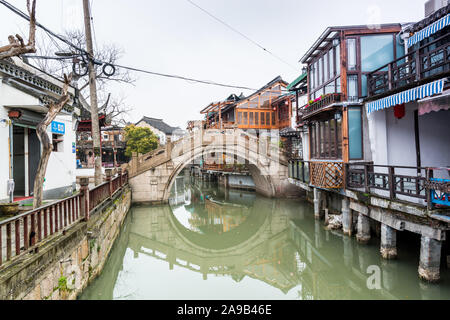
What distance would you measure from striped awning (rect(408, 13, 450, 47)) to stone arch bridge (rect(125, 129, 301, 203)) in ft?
28.2

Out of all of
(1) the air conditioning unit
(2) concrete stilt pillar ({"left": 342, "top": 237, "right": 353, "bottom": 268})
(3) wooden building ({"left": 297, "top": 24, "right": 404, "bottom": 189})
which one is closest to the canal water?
(2) concrete stilt pillar ({"left": 342, "top": 237, "right": 353, "bottom": 268})

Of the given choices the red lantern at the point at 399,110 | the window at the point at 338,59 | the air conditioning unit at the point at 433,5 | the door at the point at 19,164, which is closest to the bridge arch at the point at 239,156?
the door at the point at 19,164

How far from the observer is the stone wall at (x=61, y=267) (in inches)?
118

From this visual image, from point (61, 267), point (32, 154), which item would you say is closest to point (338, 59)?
point (61, 267)

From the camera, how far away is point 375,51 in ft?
27.6

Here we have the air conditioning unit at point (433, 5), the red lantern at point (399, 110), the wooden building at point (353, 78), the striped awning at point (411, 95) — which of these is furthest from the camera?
the wooden building at point (353, 78)

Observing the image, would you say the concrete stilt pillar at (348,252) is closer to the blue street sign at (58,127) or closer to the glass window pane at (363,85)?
the glass window pane at (363,85)

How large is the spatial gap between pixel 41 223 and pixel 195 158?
1148 cm

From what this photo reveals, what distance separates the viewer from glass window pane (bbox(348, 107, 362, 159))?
27.4 ft

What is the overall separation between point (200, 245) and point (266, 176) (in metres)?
7.31

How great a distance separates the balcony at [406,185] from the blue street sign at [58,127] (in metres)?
8.71

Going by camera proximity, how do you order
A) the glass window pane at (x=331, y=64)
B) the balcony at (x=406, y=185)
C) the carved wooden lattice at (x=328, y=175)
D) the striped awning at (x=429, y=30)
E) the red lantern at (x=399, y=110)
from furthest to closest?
the glass window pane at (x=331, y=64) < the carved wooden lattice at (x=328, y=175) < the red lantern at (x=399, y=110) < the striped awning at (x=429, y=30) < the balcony at (x=406, y=185)
